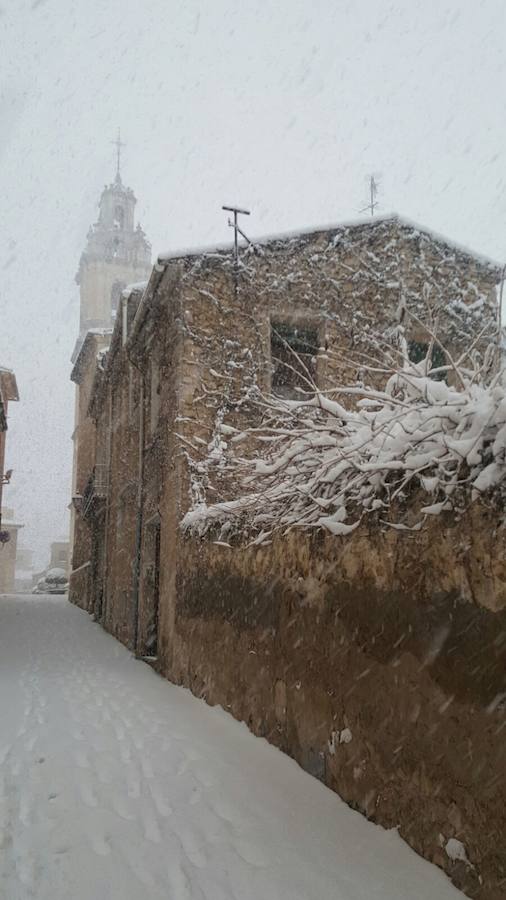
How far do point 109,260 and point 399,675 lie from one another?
48.7m

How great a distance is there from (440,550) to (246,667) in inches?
112

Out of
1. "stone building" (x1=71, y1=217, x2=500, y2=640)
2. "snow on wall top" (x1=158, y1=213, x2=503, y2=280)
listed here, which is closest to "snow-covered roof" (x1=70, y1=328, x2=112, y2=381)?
"stone building" (x1=71, y1=217, x2=500, y2=640)

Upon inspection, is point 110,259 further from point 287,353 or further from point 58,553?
point 287,353

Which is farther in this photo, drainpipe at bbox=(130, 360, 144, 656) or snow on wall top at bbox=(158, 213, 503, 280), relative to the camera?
drainpipe at bbox=(130, 360, 144, 656)

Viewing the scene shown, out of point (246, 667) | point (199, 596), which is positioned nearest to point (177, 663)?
point (199, 596)

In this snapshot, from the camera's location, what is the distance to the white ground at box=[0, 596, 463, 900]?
2777mm

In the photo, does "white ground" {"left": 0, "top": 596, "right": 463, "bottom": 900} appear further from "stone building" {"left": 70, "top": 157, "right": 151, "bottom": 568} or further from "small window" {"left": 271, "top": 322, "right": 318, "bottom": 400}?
"stone building" {"left": 70, "top": 157, "right": 151, "bottom": 568}

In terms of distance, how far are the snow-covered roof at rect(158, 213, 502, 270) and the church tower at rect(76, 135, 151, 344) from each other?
120ft

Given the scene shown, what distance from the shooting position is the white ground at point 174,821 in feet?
9.11

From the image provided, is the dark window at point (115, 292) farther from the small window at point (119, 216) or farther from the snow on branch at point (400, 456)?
the snow on branch at point (400, 456)

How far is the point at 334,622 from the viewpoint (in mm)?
3711

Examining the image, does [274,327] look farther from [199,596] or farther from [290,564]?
[290,564]

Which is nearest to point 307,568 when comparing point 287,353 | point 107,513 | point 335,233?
point 287,353

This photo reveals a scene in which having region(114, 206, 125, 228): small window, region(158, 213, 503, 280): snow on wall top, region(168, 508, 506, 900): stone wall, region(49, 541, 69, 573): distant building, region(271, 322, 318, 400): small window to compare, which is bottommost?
region(49, 541, 69, 573): distant building
